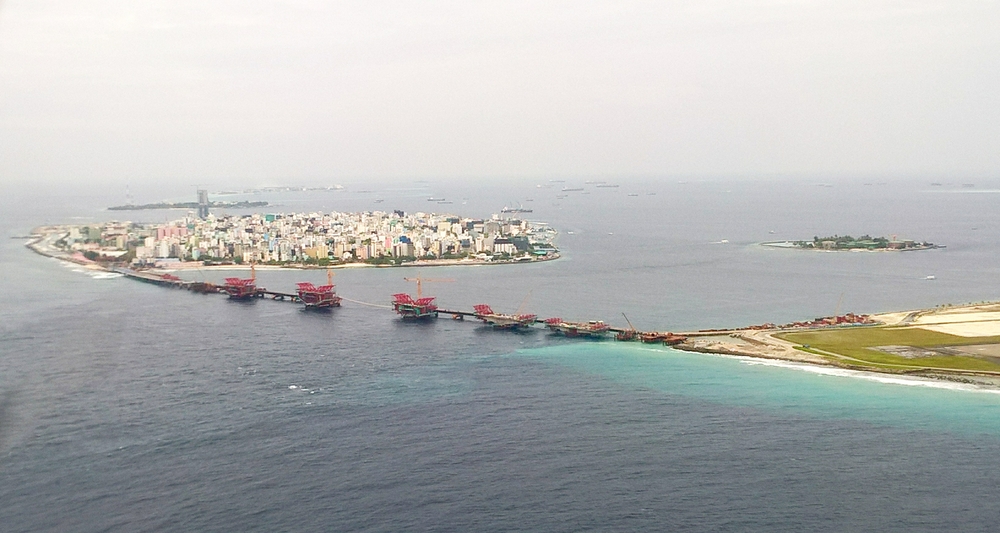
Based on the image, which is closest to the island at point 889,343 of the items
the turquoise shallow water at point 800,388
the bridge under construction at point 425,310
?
the turquoise shallow water at point 800,388

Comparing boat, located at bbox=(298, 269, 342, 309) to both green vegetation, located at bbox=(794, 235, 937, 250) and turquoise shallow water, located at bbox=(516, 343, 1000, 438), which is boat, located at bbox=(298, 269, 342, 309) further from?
green vegetation, located at bbox=(794, 235, 937, 250)

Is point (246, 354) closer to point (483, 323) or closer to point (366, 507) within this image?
point (483, 323)

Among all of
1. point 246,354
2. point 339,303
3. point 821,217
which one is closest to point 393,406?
point 246,354

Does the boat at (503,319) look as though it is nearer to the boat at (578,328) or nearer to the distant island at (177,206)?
the boat at (578,328)

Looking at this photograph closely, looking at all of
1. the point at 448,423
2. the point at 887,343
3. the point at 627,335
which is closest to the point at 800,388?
the point at 887,343

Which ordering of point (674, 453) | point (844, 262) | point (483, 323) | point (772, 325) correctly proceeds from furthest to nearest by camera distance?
point (844, 262) → point (483, 323) → point (772, 325) → point (674, 453)

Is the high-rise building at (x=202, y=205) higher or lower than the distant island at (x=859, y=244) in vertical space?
higher

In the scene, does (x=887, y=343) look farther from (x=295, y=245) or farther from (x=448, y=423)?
(x=295, y=245)
